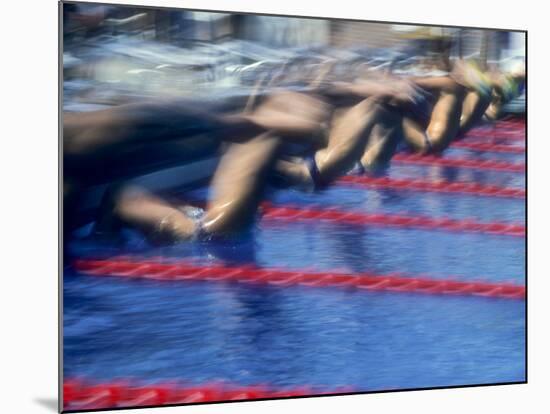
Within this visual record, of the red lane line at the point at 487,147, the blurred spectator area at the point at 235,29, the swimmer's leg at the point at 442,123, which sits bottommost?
the red lane line at the point at 487,147

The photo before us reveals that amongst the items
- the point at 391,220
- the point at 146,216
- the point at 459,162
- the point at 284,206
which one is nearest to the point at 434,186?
the point at 459,162

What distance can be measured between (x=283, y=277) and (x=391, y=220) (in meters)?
0.63

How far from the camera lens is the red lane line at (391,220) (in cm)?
534

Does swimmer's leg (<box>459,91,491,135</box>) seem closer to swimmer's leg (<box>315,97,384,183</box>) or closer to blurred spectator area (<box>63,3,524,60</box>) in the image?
blurred spectator area (<box>63,3,524,60</box>)

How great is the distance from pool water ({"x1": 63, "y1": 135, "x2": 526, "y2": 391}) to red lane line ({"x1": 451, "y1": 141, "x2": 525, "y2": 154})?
4cm

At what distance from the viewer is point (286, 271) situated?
5316mm

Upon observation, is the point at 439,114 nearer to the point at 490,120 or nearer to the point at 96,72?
the point at 490,120

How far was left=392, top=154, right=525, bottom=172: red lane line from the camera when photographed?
557 cm

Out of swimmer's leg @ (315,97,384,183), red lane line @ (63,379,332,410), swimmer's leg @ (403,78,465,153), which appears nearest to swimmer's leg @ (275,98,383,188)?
swimmer's leg @ (315,97,384,183)

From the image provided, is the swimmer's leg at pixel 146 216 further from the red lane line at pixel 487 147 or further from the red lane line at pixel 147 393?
the red lane line at pixel 487 147

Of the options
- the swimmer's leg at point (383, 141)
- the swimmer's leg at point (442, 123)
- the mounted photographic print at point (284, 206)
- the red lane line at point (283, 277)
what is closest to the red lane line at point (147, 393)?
the mounted photographic print at point (284, 206)

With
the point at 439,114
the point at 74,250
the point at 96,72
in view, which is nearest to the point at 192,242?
the point at 74,250

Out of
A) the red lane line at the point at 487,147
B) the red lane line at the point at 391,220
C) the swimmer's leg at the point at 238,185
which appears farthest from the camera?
the red lane line at the point at 487,147

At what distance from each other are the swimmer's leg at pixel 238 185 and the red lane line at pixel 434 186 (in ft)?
1.35
